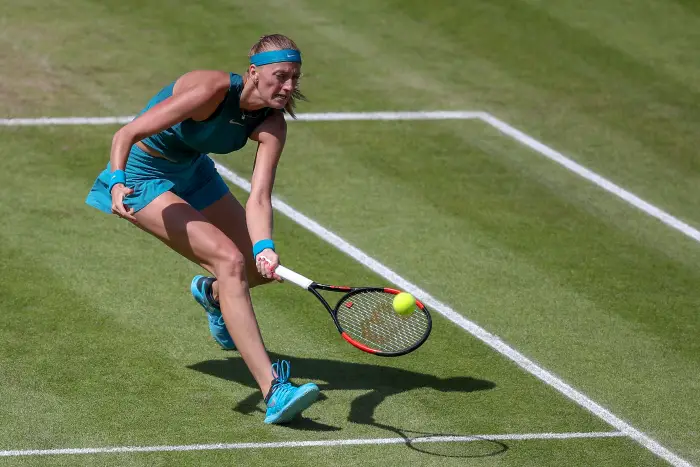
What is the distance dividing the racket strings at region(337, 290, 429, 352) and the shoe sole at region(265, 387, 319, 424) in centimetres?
52

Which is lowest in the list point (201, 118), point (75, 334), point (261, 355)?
point (75, 334)

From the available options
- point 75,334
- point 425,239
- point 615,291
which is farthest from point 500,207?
point 75,334

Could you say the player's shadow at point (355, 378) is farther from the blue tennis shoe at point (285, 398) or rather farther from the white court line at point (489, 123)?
the white court line at point (489, 123)

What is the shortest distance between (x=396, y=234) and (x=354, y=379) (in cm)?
276

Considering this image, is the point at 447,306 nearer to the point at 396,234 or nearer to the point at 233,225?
the point at 396,234

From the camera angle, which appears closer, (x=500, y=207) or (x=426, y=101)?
(x=500, y=207)

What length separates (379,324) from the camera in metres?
8.19

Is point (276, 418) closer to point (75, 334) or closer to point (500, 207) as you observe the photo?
point (75, 334)

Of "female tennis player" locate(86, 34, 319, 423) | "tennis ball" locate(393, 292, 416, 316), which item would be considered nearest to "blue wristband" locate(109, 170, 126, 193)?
"female tennis player" locate(86, 34, 319, 423)

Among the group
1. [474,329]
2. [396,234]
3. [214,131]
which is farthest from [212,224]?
[396,234]

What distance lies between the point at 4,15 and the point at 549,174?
23.7 feet

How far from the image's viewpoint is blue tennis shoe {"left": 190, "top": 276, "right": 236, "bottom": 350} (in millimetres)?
9086

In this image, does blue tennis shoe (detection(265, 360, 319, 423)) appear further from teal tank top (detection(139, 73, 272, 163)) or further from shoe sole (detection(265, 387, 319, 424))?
teal tank top (detection(139, 73, 272, 163))

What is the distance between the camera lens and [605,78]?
15.4 m
